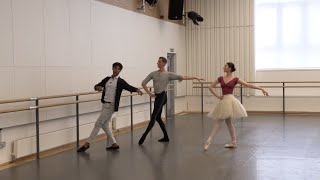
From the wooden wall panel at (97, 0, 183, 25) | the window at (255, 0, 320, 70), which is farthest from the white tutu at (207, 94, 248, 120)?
the window at (255, 0, 320, 70)

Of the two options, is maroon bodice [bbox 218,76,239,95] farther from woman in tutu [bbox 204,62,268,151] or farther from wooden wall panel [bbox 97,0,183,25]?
wooden wall panel [bbox 97,0,183,25]

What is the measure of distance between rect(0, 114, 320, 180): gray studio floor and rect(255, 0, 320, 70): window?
4996mm

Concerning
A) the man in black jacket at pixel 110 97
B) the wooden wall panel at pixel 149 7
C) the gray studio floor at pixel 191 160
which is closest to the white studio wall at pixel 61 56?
the wooden wall panel at pixel 149 7

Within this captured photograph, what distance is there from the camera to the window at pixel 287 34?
14.5 meters

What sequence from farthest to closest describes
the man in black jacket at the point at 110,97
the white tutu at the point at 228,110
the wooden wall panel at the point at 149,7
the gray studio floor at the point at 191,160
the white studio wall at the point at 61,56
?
the wooden wall panel at the point at 149,7, the man in black jacket at the point at 110,97, the white tutu at the point at 228,110, the white studio wall at the point at 61,56, the gray studio floor at the point at 191,160

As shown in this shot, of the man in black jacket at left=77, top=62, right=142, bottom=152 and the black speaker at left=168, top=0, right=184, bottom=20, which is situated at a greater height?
the black speaker at left=168, top=0, right=184, bottom=20

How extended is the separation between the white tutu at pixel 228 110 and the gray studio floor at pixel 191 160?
2.04ft

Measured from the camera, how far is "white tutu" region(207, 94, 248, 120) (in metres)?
7.67

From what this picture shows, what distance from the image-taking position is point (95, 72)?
9.62 m

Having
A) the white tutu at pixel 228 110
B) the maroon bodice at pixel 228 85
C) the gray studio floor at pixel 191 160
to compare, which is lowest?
the gray studio floor at pixel 191 160

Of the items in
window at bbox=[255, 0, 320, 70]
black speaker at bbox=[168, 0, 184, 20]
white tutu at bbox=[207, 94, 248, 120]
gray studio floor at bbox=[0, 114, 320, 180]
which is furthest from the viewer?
→ window at bbox=[255, 0, 320, 70]

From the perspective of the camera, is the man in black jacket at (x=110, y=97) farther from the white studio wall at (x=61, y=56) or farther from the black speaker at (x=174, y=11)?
the black speaker at (x=174, y=11)

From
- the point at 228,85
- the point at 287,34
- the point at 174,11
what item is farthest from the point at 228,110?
the point at 287,34

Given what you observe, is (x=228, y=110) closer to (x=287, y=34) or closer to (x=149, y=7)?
(x=149, y=7)
